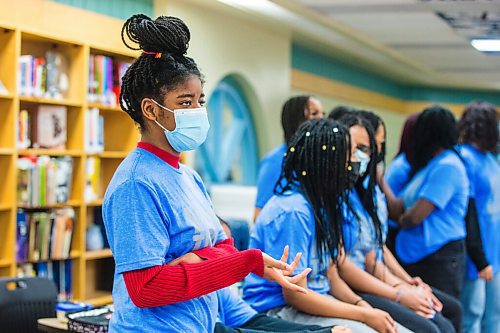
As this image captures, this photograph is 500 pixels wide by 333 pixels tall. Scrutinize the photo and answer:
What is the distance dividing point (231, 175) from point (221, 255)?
6146 millimetres

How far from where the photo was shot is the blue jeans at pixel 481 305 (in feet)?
13.5

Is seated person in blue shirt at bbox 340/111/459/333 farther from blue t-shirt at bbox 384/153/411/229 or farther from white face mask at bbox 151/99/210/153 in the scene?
white face mask at bbox 151/99/210/153

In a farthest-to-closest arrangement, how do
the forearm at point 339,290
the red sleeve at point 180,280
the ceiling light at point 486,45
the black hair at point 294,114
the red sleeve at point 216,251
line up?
1. the ceiling light at point 486,45
2. the black hair at point 294,114
3. the forearm at point 339,290
4. the red sleeve at point 216,251
5. the red sleeve at point 180,280

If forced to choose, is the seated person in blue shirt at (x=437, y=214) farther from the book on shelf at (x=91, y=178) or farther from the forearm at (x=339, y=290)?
the book on shelf at (x=91, y=178)

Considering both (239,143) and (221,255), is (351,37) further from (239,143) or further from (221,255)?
(221,255)

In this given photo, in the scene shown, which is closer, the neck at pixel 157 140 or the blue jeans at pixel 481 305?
the neck at pixel 157 140

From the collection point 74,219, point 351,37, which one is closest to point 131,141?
point 74,219

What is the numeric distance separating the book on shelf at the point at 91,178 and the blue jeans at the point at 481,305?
2417mm

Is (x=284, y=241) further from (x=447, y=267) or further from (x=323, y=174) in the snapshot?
(x=447, y=267)

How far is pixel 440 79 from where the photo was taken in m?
11.4

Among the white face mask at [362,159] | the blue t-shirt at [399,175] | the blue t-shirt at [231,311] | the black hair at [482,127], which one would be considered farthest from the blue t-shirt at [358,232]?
the black hair at [482,127]

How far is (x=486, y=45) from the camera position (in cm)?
769

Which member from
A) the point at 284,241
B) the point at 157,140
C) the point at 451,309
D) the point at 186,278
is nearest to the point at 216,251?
the point at 186,278

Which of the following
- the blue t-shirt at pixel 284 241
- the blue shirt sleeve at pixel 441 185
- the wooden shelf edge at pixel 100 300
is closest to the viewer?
the blue t-shirt at pixel 284 241
